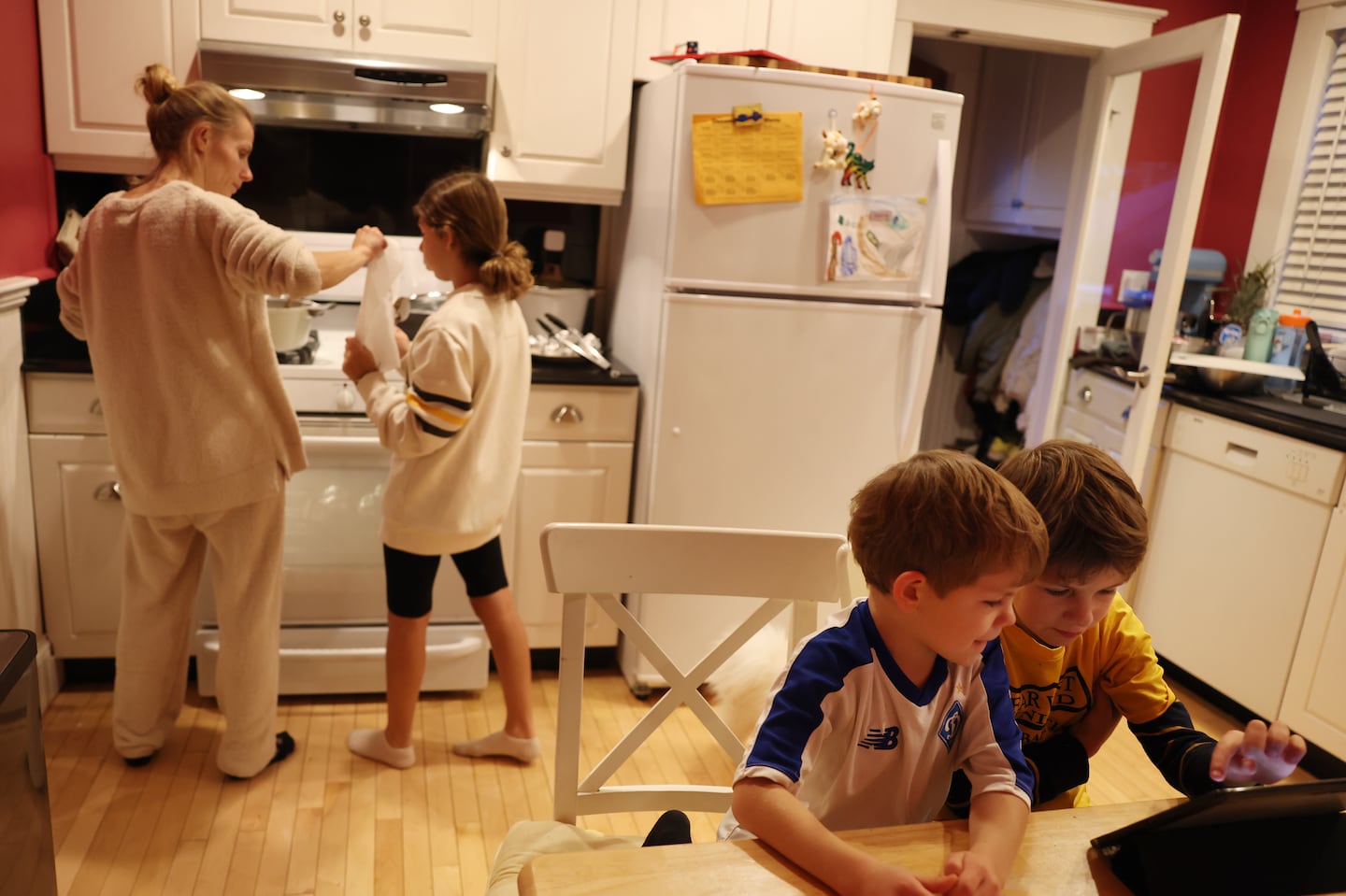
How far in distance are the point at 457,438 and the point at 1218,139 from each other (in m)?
3.03

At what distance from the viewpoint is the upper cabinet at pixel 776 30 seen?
2777 millimetres

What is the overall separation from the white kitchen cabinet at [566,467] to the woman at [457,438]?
0.37 m

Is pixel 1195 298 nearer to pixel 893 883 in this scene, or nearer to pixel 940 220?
pixel 940 220

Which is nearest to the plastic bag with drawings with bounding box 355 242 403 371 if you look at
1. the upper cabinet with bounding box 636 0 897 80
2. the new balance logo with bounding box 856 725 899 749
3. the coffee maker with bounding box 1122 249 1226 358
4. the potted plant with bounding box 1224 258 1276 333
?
the upper cabinet with bounding box 636 0 897 80

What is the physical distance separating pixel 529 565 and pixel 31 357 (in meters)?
1.30

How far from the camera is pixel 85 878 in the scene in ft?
6.38

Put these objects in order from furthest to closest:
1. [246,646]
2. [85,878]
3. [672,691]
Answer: [246,646]
[85,878]
[672,691]

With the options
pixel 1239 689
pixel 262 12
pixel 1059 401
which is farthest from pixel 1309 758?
pixel 262 12

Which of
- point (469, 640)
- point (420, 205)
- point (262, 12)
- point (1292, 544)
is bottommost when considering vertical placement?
point (469, 640)

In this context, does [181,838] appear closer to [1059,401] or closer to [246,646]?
[246,646]

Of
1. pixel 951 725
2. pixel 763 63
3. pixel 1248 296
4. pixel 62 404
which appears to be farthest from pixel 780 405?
pixel 1248 296

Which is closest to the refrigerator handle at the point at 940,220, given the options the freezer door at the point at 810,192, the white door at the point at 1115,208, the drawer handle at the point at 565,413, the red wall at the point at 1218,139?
the freezer door at the point at 810,192

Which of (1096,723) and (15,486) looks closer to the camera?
(1096,723)

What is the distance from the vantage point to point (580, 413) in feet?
8.93
